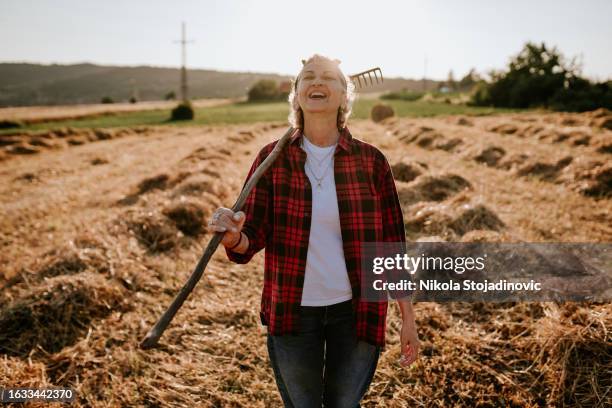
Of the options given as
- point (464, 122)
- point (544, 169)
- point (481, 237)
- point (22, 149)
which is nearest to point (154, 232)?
point (481, 237)

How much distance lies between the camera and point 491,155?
10469 millimetres

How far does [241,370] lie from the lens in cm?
324

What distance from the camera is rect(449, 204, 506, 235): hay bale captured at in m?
5.35

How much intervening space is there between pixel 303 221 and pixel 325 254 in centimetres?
19

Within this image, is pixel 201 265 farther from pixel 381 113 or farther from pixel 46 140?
pixel 381 113

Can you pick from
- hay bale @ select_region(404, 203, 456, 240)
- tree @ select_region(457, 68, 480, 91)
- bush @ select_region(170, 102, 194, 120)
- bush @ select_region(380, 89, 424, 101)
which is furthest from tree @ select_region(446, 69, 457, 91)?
hay bale @ select_region(404, 203, 456, 240)

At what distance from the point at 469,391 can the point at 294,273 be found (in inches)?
72.0

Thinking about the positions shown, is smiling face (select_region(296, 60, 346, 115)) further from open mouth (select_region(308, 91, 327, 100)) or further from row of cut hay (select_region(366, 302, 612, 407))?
row of cut hay (select_region(366, 302, 612, 407))

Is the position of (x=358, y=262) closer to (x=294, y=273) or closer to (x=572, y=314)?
(x=294, y=273)

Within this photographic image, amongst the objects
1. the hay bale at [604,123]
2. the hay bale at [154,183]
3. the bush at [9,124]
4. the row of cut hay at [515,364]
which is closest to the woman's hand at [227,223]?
the row of cut hay at [515,364]

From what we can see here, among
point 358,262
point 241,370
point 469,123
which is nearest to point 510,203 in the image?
point 241,370

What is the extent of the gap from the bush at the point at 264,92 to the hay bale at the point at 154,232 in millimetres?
61879

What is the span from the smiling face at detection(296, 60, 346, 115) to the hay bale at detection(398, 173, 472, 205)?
5.11m

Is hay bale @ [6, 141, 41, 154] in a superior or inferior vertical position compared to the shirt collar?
inferior
